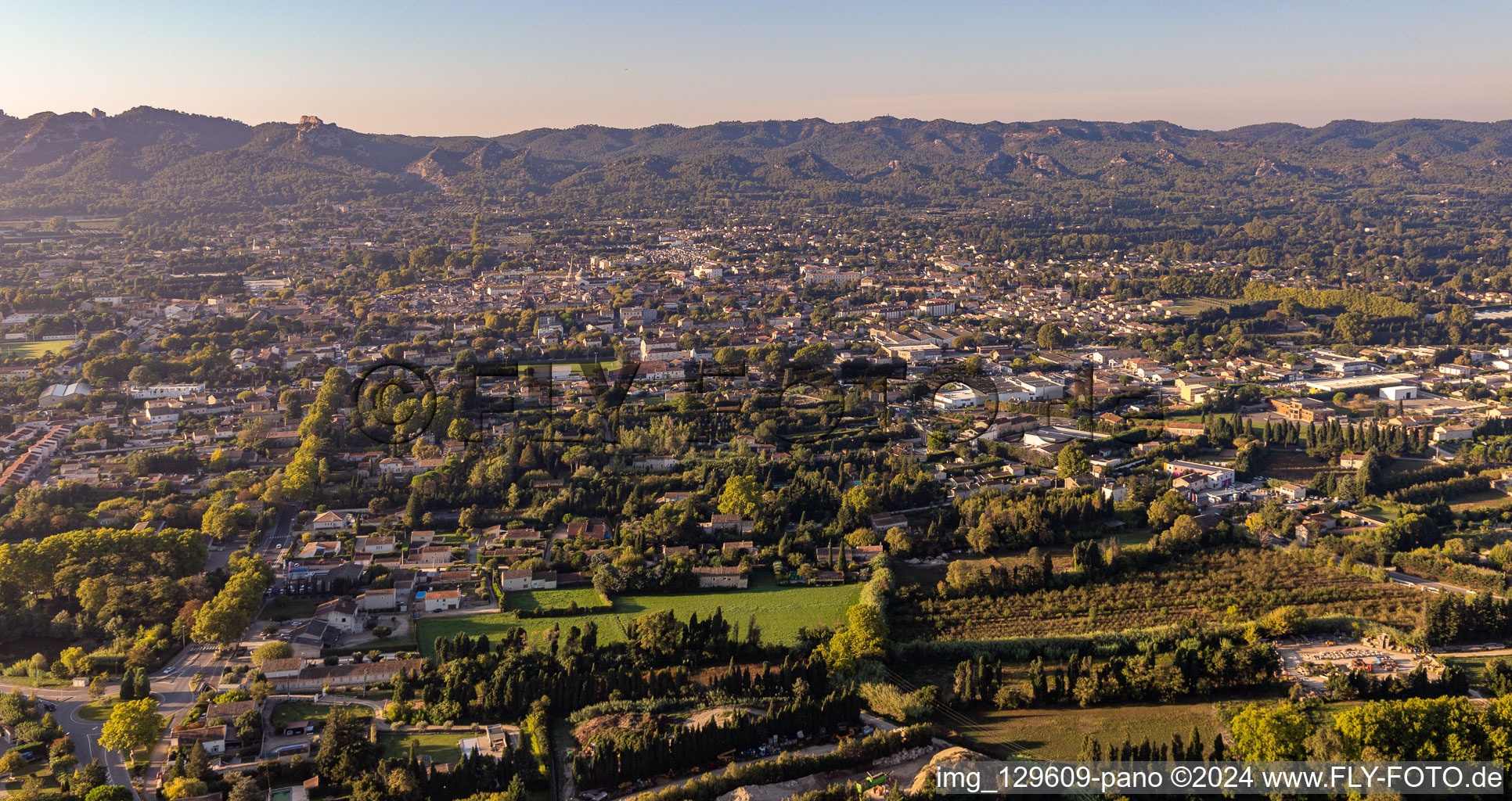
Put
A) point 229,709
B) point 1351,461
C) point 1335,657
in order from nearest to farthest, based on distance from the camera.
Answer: point 229,709
point 1335,657
point 1351,461

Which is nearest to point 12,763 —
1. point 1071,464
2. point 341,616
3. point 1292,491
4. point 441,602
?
point 341,616

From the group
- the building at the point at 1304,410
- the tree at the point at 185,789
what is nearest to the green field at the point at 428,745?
the tree at the point at 185,789

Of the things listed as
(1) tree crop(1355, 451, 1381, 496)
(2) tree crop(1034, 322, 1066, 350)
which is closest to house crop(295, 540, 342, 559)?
(1) tree crop(1355, 451, 1381, 496)

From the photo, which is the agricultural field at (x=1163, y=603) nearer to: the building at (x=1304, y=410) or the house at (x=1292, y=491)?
the house at (x=1292, y=491)

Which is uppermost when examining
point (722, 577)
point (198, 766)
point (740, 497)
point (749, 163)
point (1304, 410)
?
point (749, 163)

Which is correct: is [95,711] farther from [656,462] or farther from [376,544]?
[656,462]

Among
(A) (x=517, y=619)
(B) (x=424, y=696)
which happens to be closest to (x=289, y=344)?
(A) (x=517, y=619)

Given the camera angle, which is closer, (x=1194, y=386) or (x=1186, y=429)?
(x=1186, y=429)
